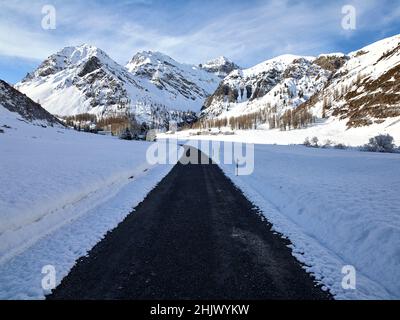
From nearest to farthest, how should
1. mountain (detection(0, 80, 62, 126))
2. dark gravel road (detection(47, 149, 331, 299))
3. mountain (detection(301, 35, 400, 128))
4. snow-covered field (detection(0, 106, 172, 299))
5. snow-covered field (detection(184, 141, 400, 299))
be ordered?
dark gravel road (detection(47, 149, 331, 299)) < snow-covered field (detection(184, 141, 400, 299)) < snow-covered field (detection(0, 106, 172, 299)) < mountain (detection(0, 80, 62, 126)) < mountain (detection(301, 35, 400, 128))

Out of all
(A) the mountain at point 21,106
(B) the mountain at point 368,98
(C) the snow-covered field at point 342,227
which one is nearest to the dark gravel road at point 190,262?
(C) the snow-covered field at point 342,227

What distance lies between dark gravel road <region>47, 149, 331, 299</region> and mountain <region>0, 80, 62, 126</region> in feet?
256

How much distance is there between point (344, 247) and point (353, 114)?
10729cm

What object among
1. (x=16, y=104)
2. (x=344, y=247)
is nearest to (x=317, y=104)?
(x=16, y=104)

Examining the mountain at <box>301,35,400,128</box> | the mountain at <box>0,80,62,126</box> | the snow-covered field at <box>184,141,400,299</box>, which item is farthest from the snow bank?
the mountain at <box>0,80,62,126</box>

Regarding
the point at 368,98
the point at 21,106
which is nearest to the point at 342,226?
the point at 21,106

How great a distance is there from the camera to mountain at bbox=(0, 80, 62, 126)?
7849cm

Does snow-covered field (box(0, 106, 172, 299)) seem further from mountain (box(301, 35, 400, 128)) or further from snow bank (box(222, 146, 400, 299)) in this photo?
mountain (box(301, 35, 400, 128))

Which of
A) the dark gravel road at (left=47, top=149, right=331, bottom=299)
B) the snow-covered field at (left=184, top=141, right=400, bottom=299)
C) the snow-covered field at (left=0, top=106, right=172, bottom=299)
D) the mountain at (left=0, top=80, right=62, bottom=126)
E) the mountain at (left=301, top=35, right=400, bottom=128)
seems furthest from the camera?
the mountain at (left=301, top=35, right=400, bottom=128)

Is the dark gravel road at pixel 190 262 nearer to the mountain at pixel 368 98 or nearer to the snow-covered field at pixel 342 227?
the snow-covered field at pixel 342 227

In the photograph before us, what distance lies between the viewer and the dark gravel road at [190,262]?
5.25 metres

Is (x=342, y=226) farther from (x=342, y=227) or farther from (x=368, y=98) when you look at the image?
(x=368, y=98)

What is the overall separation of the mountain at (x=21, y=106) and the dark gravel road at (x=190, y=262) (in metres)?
78.1

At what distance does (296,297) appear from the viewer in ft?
16.8
